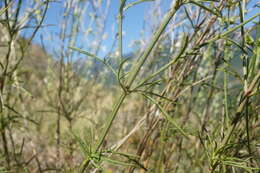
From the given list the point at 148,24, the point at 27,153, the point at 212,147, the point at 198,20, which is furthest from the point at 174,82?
the point at 27,153

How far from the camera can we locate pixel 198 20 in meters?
1.24

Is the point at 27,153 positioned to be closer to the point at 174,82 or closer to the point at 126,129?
the point at 126,129

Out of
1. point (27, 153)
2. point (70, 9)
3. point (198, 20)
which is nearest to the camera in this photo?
point (198, 20)

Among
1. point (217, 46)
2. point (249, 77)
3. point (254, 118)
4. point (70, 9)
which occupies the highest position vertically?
point (70, 9)

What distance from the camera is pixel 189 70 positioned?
4.12 ft

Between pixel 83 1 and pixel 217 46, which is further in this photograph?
pixel 83 1

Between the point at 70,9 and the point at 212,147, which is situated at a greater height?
the point at 70,9

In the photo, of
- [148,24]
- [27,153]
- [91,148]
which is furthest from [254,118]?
[27,153]

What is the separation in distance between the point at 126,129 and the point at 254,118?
196 centimetres

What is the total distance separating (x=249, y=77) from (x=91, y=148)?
528mm

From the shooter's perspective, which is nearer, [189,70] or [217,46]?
[189,70]

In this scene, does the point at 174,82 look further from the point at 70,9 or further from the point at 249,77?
the point at 70,9

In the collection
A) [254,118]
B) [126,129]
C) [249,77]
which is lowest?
[126,129]

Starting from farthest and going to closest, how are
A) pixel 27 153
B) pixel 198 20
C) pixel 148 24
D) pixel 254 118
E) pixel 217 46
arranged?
pixel 27 153 → pixel 148 24 → pixel 217 46 → pixel 198 20 → pixel 254 118
